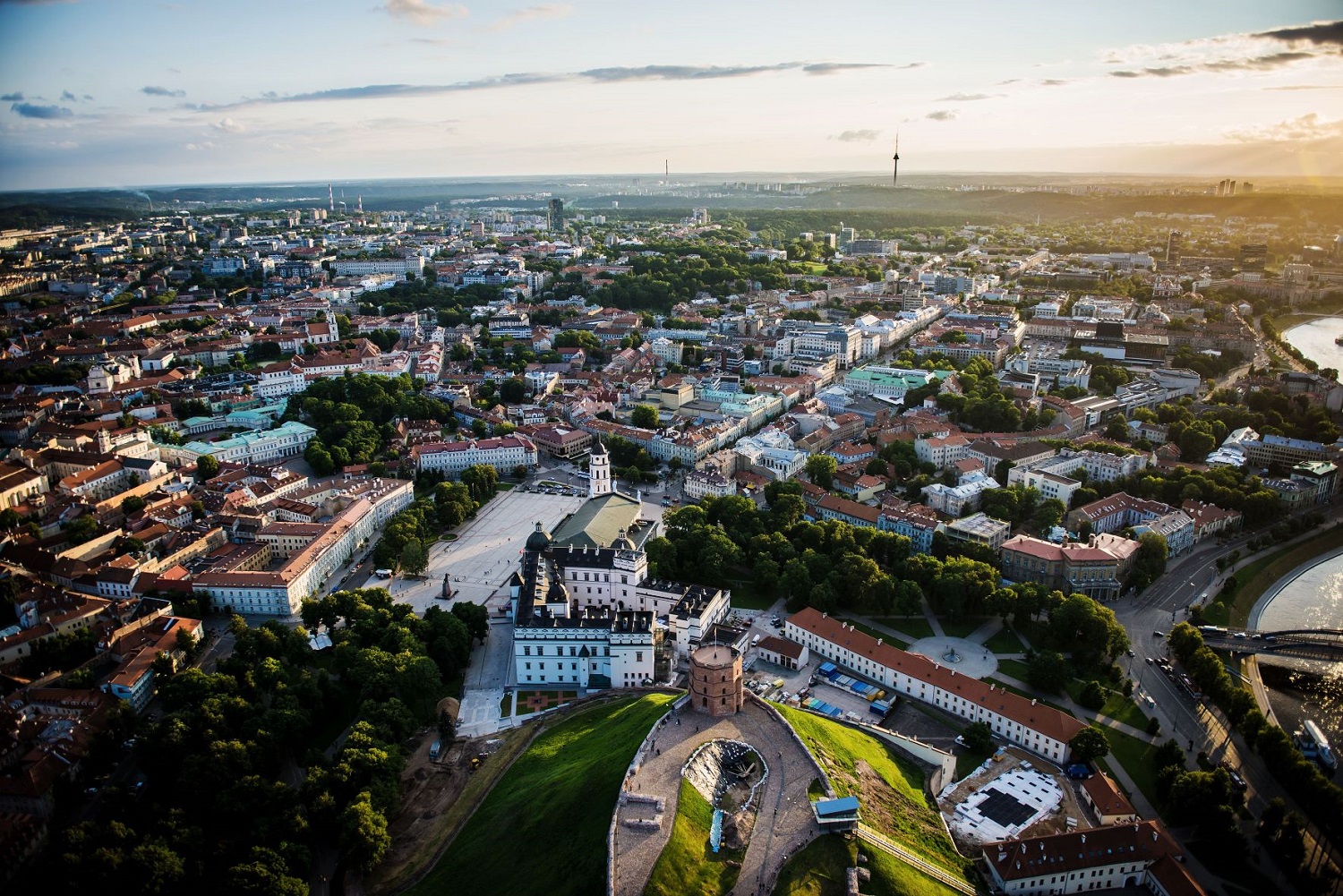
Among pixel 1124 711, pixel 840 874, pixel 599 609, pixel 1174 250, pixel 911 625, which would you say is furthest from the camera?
pixel 1174 250

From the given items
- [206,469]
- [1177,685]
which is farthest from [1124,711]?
[206,469]

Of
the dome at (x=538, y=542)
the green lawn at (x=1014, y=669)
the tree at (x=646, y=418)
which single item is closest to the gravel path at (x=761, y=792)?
the green lawn at (x=1014, y=669)

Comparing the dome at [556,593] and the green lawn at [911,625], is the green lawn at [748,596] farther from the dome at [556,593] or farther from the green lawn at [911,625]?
the dome at [556,593]

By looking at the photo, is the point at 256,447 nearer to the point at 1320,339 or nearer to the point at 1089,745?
the point at 1089,745

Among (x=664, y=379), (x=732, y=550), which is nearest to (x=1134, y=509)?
(x=732, y=550)

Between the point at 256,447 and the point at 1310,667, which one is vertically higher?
the point at 256,447

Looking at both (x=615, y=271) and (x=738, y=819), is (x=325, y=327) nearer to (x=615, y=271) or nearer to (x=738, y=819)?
(x=615, y=271)

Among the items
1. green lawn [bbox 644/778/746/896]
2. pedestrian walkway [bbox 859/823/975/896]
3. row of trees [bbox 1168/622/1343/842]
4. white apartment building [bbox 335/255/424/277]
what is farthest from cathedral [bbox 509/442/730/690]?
white apartment building [bbox 335/255/424/277]
